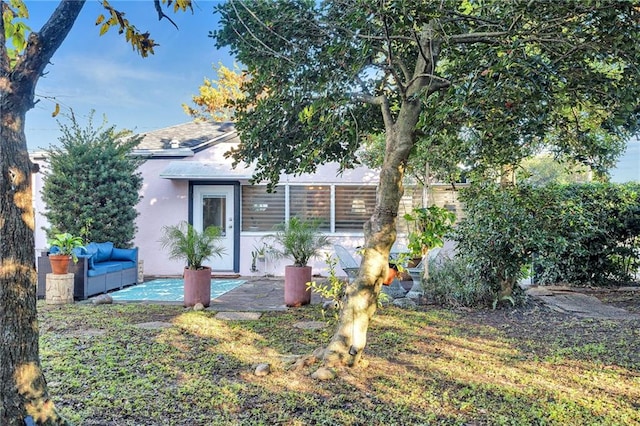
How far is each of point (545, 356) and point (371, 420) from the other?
2678 millimetres

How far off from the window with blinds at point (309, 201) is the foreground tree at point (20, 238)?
9.41 meters

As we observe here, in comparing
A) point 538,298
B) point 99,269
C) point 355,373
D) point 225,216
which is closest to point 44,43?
point 355,373

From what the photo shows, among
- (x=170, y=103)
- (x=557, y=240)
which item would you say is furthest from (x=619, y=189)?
(x=170, y=103)

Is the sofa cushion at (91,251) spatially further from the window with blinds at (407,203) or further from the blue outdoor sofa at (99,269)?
the window with blinds at (407,203)

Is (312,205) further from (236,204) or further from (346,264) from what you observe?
(346,264)

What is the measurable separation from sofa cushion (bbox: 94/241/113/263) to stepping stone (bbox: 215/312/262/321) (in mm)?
4141

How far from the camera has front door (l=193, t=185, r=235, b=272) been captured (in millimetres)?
11883

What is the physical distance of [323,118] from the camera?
412 cm

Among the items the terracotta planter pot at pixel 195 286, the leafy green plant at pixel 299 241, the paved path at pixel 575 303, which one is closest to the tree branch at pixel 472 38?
the leafy green plant at pixel 299 241

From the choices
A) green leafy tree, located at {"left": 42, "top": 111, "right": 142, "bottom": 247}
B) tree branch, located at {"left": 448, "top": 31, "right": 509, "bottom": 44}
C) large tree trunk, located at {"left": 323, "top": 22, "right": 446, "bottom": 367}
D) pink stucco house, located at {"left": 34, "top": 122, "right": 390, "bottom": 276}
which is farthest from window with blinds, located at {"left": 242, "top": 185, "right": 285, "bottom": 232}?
tree branch, located at {"left": 448, "top": 31, "right": 509, "bottom": 44}

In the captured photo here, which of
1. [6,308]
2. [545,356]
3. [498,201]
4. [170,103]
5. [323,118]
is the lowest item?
[545,356]

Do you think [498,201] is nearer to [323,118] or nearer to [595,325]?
[595,325]

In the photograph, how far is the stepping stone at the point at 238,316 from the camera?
6666 mm

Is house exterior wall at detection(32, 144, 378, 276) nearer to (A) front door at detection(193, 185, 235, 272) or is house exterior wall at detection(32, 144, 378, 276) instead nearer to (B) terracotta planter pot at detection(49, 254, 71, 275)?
(A) front door at detection(193, 185, 235, 272)
